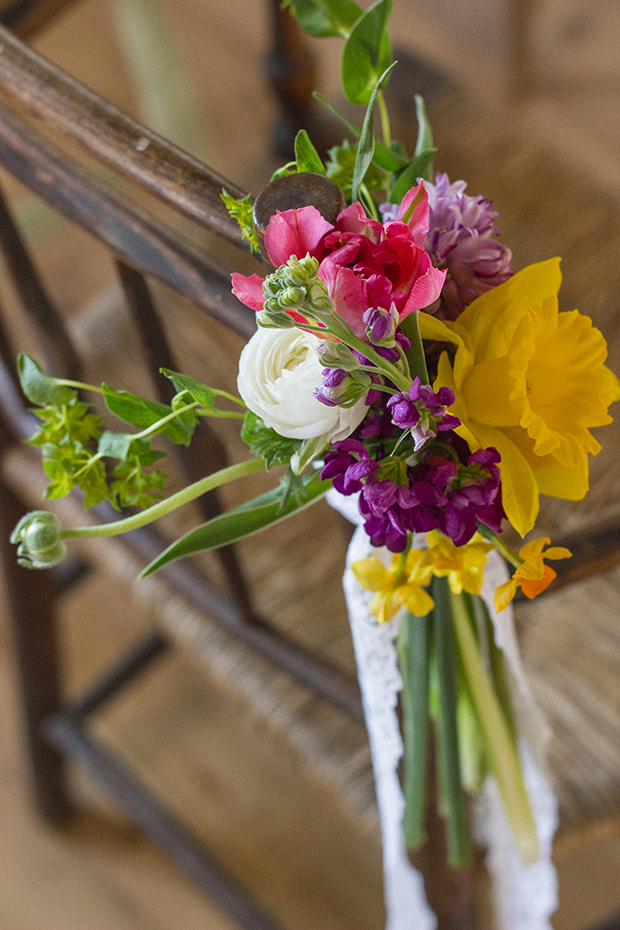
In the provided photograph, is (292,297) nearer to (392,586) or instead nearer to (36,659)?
(392,586)

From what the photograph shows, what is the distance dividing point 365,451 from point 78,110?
9.9 inches

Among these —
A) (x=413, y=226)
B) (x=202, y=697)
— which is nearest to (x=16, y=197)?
(x=202, y=697)

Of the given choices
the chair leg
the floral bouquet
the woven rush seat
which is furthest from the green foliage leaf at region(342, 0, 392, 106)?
the chair leg

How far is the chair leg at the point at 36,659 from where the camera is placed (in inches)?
39.1

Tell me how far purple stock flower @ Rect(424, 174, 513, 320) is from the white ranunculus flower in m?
0.07

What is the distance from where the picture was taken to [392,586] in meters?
0.47

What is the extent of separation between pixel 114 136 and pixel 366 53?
0.42ft

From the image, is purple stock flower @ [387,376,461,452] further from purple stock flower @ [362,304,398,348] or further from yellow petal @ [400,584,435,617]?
yellow petal @ [400,584,435,617]

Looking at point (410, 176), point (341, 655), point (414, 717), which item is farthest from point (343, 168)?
point (341, 655)

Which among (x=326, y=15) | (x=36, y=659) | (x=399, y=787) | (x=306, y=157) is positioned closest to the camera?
(x=306, y=157)

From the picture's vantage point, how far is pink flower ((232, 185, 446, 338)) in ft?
1.13

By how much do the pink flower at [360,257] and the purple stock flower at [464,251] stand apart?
0.12 ft

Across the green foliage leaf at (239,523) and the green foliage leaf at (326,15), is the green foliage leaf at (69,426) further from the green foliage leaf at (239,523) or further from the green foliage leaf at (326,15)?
the green foliage leaf at (326,15)

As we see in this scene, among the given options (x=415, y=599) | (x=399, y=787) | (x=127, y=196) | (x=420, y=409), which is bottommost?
(x=399, y=787)
